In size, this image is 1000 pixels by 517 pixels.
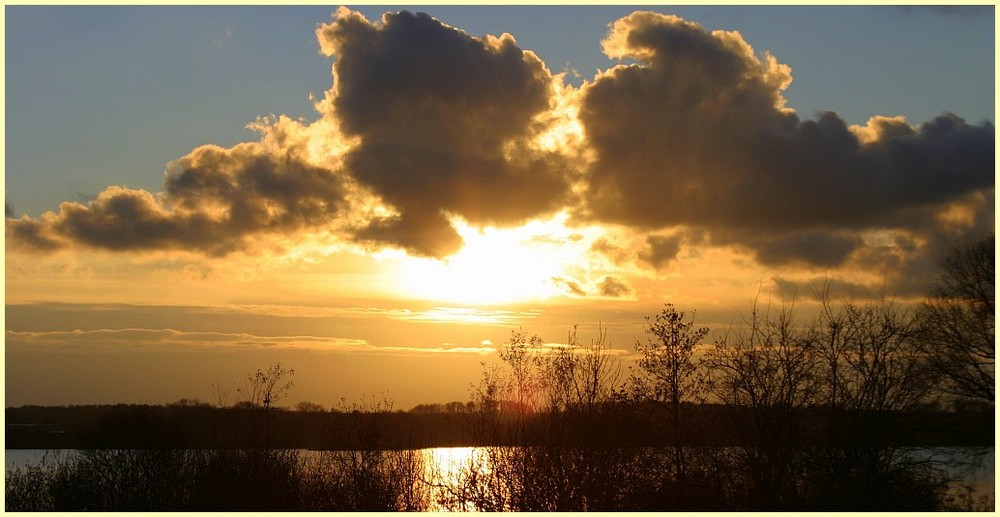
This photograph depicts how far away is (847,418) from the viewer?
32.5 m

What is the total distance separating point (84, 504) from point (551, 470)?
22.6m

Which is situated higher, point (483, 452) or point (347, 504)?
point (483, 452)

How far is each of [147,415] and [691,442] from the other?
26.7m

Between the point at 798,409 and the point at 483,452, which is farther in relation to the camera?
the point at 798,409

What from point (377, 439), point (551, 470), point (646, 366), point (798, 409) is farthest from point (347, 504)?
point (798, 409)

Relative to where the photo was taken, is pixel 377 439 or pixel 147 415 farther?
pixel 147 415

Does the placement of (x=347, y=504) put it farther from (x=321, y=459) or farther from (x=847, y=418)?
(x=847, y=418)

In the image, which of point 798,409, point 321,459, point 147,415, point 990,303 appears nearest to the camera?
point 798,409

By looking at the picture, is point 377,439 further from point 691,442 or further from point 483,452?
point 691,442

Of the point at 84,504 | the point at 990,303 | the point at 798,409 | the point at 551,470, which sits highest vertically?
the point at 990,303

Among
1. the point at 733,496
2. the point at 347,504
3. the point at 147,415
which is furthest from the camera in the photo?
the point at 147,415

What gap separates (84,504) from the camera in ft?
123

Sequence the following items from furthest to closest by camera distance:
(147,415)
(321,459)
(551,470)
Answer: (147,415)
(321,459)
(551,470)

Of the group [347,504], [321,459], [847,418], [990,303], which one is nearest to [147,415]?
[321,459]
